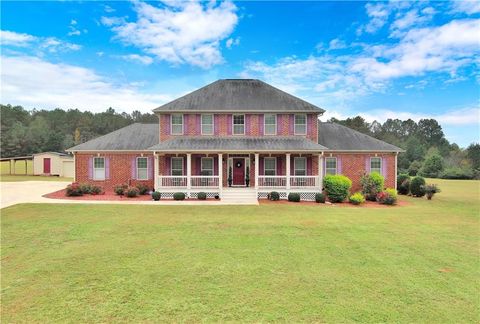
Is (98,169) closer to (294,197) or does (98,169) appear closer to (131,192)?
(131,192)

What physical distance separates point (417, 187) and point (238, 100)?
627 inches

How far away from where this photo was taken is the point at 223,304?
199 inches

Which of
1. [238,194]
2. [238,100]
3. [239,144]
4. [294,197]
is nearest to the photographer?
[294,197]

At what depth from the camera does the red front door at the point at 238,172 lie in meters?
21.3

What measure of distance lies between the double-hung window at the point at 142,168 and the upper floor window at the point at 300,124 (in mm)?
12345

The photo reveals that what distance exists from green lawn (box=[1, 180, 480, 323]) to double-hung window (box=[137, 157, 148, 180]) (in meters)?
9.49

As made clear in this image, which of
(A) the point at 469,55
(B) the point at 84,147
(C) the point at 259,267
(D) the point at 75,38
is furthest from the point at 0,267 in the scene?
(A) the point at 469,55

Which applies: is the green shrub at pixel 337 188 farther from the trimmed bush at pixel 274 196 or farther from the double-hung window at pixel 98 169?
the double-hung window at pixel 98 169

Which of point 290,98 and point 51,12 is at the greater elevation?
point 51,12

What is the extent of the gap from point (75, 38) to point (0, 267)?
23048 millimetres

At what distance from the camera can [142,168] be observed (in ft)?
72.1

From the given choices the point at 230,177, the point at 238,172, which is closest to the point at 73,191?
the point at 230,177

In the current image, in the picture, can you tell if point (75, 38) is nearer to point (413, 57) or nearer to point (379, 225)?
point (379, 225)

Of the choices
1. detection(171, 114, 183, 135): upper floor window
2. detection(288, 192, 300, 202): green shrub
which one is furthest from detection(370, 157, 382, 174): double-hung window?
detection(171, 114, 183, 135): upper floor window
